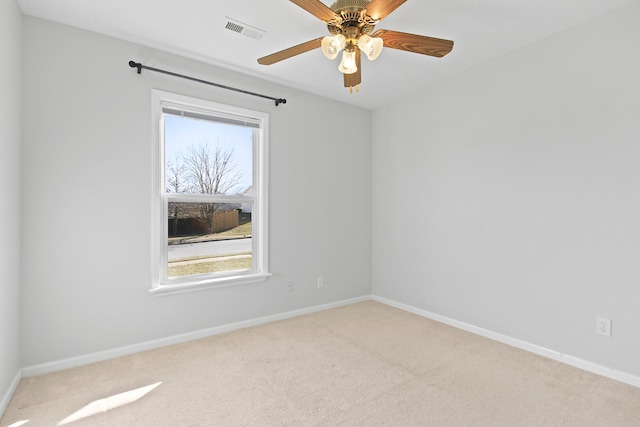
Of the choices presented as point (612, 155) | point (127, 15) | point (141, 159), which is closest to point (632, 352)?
point (612, 155)

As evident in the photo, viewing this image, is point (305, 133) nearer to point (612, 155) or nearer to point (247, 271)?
point (247, 271)

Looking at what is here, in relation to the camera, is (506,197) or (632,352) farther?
(506,197)

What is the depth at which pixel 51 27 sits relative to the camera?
2.42 meters

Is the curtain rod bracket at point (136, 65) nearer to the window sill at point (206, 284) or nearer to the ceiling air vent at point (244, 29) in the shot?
the ceiling air vent at point (244, 29)

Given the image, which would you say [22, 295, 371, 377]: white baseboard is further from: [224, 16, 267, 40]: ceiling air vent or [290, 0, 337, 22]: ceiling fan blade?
[290, 0, 337, 22]: ceiling fan blade

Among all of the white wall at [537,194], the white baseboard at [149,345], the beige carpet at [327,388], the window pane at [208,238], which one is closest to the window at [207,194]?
the window pane at [208,238]

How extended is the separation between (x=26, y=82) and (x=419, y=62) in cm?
308

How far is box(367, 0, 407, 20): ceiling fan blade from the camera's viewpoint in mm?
1632

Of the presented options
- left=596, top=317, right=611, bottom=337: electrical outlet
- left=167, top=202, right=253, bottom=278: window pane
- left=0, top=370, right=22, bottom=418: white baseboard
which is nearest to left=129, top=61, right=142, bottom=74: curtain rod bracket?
left=167, top=202, right=253, bottom=278: window pane

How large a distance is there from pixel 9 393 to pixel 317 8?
9.43 ft

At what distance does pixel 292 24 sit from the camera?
8.08 ft

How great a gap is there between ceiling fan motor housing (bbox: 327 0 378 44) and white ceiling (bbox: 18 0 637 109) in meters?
0.58

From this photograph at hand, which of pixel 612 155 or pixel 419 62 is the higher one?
pixel 419 62

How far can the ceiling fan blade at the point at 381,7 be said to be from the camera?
1.63 m
